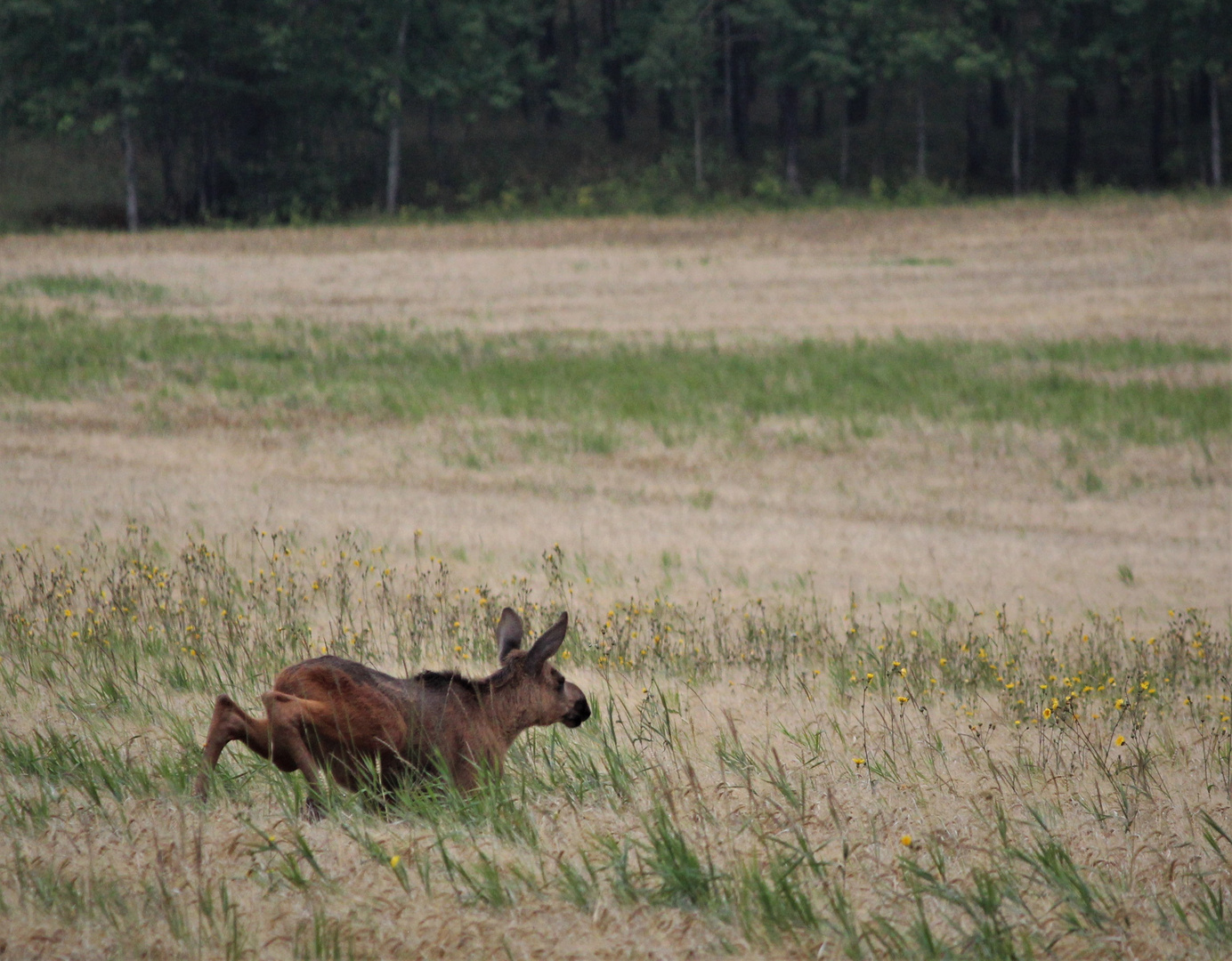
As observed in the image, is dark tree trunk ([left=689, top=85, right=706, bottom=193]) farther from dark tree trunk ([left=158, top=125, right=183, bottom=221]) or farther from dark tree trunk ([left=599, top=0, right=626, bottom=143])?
dark tree trunk ([left=158, top=125, right=183, bottom=221])

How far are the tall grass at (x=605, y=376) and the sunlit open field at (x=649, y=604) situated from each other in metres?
0.14

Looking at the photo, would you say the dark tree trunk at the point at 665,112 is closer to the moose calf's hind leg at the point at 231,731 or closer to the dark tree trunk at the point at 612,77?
the dark tree trunk at the point at 612,77

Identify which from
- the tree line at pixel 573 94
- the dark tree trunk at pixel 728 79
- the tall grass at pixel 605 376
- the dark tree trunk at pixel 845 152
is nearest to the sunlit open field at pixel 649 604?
the tall grass at pixel 605 376

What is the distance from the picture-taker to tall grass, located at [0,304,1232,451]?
795 inches

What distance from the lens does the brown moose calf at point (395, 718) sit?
14.5 feet

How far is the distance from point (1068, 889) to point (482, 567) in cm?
781

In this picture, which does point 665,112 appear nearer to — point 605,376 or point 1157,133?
point 1157,133

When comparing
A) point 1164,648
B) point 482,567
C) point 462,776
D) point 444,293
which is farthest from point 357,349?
point 462,776

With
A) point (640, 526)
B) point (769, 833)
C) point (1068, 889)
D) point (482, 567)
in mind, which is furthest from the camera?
point (640, 526)

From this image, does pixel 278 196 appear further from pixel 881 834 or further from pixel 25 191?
pixel 881 834

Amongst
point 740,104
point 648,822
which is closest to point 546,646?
point 648,822

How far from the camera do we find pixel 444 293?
33.4 m

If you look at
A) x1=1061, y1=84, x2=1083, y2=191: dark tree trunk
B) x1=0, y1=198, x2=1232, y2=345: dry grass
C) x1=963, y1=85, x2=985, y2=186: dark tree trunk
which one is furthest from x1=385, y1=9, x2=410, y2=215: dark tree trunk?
x1=1061, y1=84, x2=1083, y2=191: dark tree trunk

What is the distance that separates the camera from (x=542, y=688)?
506 cm
